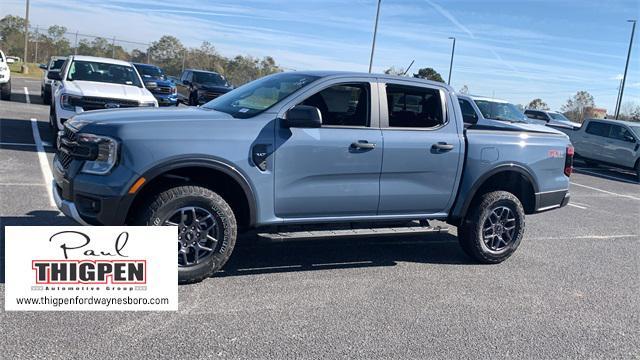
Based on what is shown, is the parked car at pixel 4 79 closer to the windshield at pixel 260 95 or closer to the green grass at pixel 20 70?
the windshield at pixel 260 95

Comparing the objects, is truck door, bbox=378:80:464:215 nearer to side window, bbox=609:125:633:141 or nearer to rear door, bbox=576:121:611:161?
side window, bbox=609:125:633:141

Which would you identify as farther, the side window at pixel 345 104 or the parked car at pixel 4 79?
the parked car at pixel 4 79

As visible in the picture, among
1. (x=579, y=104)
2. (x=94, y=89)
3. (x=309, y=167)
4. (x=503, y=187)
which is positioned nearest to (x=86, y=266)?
(x=309, y=167)

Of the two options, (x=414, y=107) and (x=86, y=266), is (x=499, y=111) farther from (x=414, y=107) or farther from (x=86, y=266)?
(x=86, y=266)

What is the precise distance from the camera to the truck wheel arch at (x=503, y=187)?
5910mm

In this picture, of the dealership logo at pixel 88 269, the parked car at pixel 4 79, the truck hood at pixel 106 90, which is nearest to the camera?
the dealership logo at pixel 88 269

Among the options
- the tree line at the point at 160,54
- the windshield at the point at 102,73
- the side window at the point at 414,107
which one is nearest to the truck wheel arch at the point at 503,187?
the side window at the point at 414,107

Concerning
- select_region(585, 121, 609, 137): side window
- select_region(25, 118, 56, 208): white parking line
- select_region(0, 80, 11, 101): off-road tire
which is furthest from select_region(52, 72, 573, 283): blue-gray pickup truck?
select_region(0, 80, 11, 101): off-road tire

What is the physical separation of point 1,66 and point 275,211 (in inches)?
633

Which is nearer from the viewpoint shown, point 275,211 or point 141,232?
point 141,232

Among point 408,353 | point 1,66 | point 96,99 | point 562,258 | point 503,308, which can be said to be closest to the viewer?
point 408,353

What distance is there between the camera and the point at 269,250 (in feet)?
19.5

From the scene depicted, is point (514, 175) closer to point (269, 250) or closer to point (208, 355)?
point (269, 250)

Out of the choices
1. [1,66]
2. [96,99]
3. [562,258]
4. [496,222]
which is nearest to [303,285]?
[496,222]
